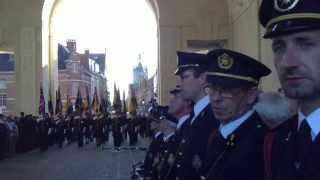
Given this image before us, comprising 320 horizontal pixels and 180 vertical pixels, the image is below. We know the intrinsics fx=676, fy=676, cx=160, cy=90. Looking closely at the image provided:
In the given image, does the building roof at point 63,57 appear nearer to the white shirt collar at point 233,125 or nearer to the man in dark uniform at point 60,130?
the man in dark uniform at point 60,130

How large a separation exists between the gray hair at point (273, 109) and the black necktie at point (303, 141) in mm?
631

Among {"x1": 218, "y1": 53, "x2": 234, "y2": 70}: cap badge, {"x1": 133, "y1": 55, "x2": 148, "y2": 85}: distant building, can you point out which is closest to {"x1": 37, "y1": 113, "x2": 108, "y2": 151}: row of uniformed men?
{"x1": 218, "y1": 53, "x2": 234, "y2": 70}: cap badge

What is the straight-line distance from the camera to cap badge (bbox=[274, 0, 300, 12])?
201 centimetres

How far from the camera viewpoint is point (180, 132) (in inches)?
169

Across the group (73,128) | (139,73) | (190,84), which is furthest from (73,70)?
(190,84)

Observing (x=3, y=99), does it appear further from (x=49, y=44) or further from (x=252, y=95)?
(x=252, y=95)

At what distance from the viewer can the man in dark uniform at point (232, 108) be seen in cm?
276

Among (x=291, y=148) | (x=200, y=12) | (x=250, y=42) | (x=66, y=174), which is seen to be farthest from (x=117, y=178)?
(x=200, y=12)

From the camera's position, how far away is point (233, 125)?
9.46ft

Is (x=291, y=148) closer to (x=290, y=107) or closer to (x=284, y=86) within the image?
(x=284, y=86)

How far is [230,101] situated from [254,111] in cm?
11

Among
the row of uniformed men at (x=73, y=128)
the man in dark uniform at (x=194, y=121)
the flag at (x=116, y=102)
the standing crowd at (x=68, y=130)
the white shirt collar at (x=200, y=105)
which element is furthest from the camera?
the flag at (x=116, y=102)

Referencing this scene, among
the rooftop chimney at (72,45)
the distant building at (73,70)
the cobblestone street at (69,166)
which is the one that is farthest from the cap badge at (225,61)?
the rooftop chimney at (72,45)

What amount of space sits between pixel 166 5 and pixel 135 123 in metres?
5.22
